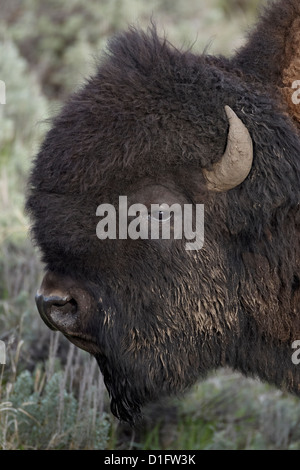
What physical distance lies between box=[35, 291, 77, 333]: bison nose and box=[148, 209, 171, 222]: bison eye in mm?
552

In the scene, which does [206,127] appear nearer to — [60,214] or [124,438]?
[60,214]

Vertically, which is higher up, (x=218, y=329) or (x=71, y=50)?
(x=71, y=50)

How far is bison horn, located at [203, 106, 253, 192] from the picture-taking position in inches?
130

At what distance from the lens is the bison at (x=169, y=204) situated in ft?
10.8

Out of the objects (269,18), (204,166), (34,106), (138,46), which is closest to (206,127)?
(204,166)

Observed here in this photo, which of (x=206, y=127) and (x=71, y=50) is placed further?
(x=71, y=50)

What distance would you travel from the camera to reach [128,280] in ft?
11.0

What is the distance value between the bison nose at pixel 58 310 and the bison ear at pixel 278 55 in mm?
1454

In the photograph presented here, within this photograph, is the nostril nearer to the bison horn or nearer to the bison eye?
the bison eye

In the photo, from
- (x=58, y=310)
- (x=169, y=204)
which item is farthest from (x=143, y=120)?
(x=58, y=310)

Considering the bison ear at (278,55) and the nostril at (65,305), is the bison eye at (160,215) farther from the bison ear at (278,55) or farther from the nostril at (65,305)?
the bison ear at (278,55)

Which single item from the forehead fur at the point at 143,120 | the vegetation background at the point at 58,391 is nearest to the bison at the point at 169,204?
the forehead fur at the point at 143,120

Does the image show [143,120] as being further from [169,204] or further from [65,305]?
[65,305]

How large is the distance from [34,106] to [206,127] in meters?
6.19
